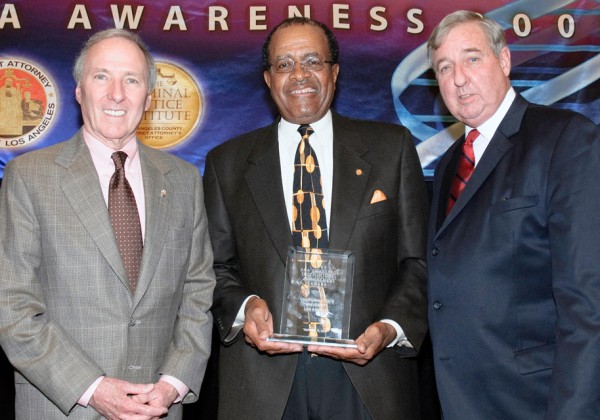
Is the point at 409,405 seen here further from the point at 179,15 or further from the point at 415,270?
the point at 179,15

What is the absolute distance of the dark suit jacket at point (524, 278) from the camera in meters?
2.25

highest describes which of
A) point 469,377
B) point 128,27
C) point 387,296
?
point 128,27

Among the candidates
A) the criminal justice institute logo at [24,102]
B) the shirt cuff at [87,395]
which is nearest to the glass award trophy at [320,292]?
the shirt cuff at [87,395]

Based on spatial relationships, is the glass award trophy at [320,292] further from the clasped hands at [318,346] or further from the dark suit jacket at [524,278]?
the dark suit jacket at [524,278]

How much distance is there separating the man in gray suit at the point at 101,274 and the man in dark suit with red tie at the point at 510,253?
949mm

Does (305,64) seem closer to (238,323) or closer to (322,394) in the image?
(238,323)

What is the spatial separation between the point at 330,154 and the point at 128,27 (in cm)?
198

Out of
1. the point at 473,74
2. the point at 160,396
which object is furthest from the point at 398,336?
the point at 473,74

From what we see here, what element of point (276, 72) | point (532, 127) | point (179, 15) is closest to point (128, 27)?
point (179, 15)

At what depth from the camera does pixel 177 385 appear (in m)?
2.70

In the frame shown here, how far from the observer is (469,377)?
2.59m

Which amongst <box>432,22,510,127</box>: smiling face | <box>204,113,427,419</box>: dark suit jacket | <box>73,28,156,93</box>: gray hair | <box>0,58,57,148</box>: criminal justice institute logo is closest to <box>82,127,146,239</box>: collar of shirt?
<box>73,28,156,93</box>: gray hair

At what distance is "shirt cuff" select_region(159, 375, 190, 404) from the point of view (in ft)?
8.84

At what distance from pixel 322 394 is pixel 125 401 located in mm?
741
